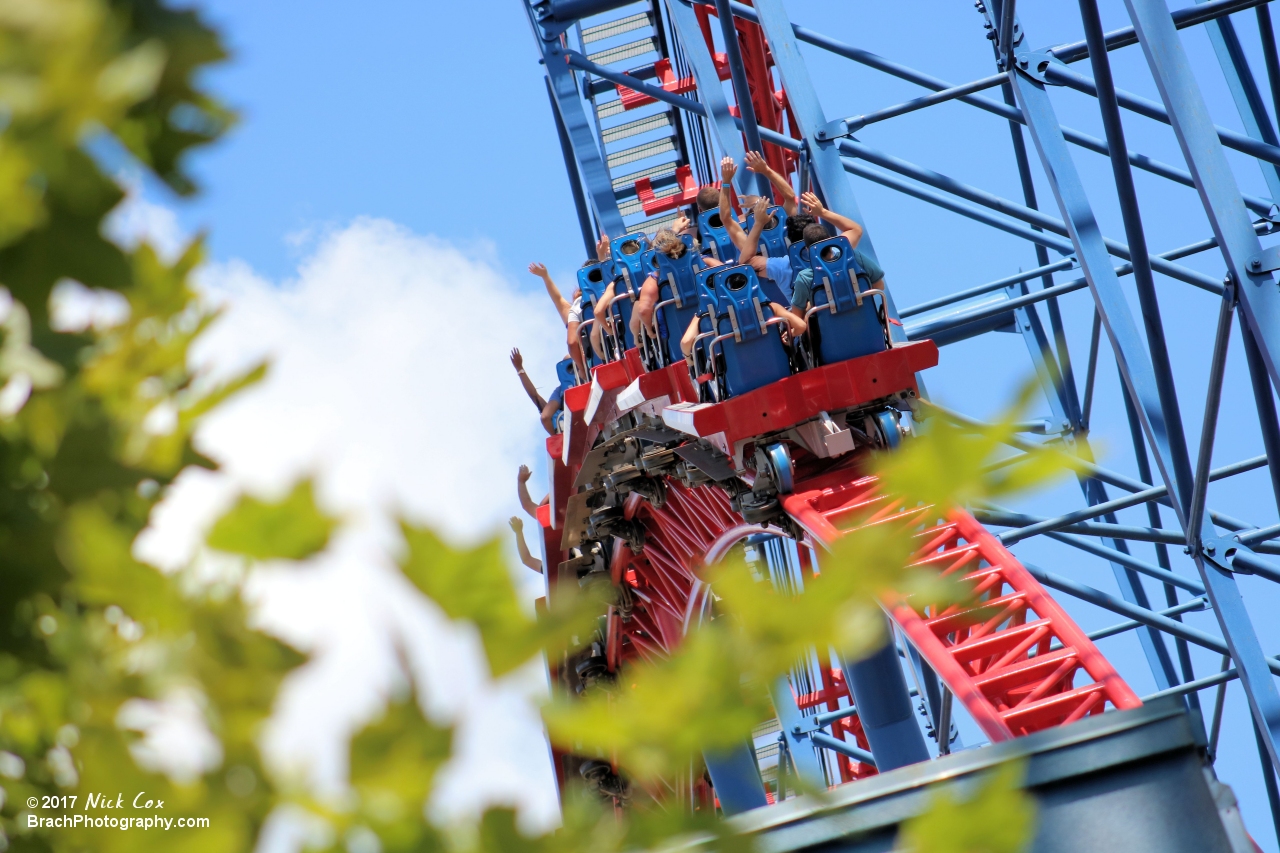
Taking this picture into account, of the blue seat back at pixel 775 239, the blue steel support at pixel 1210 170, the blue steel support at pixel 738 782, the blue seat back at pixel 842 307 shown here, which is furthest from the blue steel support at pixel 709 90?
the blue steel support at pixel 738 782

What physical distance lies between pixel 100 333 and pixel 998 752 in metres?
1.07

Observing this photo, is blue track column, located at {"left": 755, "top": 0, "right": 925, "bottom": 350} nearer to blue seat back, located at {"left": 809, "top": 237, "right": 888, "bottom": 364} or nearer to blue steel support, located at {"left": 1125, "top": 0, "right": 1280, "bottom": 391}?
blue seat back, located at {"left": 809, "top": 237, "right": 888, "bottom": 364}

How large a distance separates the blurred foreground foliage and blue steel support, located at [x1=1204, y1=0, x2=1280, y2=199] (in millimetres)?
10551

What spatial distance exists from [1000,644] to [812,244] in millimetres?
2364

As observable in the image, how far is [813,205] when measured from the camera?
7492 mm

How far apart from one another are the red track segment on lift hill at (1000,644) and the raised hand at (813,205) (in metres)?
1.74

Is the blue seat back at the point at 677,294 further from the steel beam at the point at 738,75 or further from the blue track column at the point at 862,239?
the steel beam at the point at 738,75

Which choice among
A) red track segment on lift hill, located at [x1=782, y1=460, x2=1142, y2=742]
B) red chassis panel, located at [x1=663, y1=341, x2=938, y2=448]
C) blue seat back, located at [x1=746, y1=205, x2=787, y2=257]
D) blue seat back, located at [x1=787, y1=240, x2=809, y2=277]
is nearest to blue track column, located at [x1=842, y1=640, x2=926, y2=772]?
red track segment on lift hill, located at [x1=782, y1=460, x2=1142, y2=742]

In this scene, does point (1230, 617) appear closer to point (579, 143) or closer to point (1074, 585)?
point (1074, 585)

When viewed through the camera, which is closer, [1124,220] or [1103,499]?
[1124,220]

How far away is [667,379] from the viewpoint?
7.79 meters

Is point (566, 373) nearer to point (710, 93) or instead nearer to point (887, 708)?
point (710, 93)

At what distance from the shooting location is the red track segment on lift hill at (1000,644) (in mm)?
5637

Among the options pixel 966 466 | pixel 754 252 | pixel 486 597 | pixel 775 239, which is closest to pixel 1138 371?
pixel 754 252
